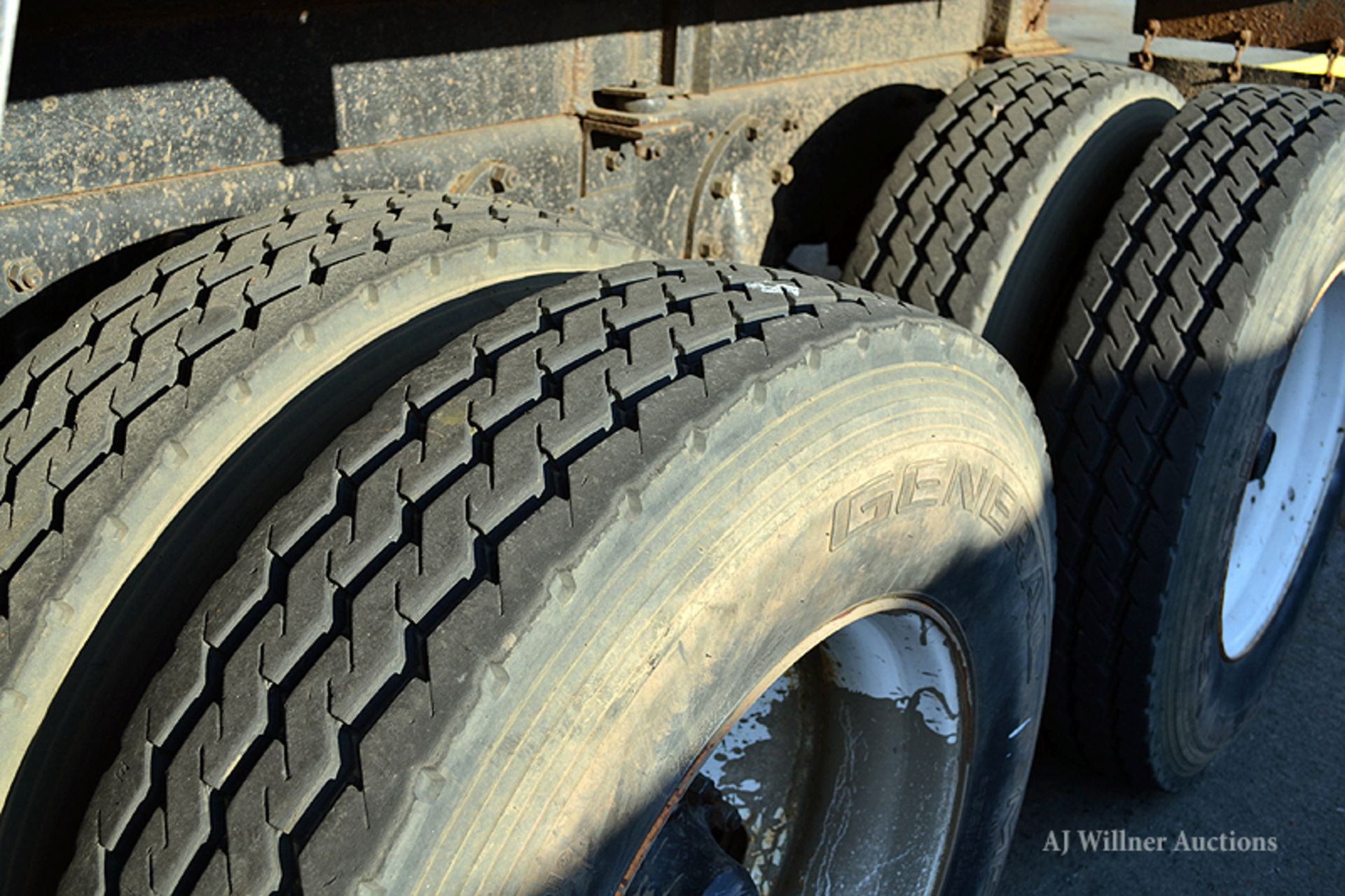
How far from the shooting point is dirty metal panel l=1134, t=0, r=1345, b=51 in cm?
299

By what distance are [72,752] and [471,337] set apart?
578 millimetres

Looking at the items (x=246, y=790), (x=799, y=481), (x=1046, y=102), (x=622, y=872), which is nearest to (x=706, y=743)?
(x=622, y=872)

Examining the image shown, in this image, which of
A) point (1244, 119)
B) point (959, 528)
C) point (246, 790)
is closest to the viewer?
point (246, 790)

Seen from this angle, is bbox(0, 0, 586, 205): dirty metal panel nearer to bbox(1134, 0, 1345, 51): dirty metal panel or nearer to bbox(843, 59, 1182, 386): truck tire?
bbox(843, 59, 1182, 386): truck tire

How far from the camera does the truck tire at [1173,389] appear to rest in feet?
7.11

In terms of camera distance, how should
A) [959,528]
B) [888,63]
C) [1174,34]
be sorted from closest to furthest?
[959,528] → [888,63] → [1174,34]

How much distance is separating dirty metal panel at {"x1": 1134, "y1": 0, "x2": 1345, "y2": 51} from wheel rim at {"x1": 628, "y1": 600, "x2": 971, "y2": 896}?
221cm

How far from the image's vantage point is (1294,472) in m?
3.11

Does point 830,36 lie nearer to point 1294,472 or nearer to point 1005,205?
point 1005,205

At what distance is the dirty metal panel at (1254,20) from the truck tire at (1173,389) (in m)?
0.57

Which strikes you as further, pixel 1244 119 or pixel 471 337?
pixel 1244 119

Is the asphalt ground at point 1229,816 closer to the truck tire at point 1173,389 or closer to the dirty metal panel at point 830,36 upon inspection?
the truck tire at point 1173,389

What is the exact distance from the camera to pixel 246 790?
40.8 inches

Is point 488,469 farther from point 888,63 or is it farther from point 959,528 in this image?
point 888,63
